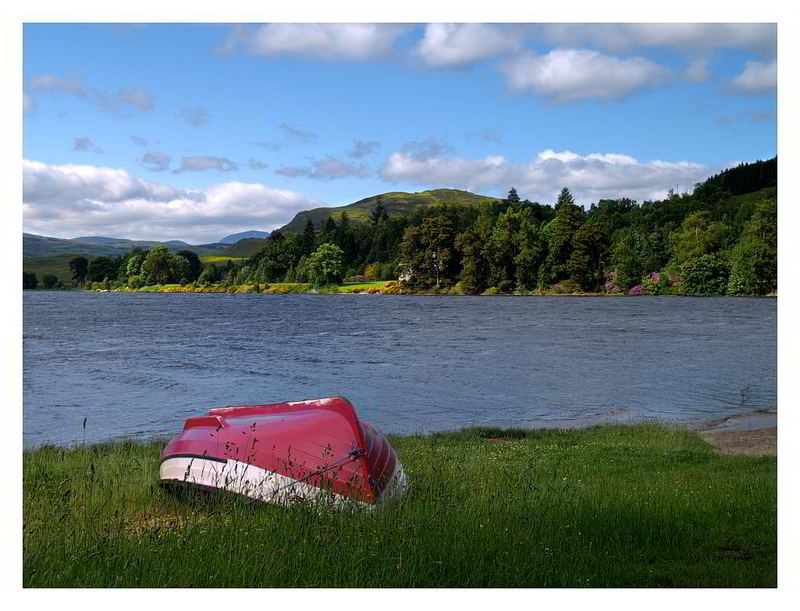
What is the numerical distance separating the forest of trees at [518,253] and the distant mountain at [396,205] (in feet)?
3.03

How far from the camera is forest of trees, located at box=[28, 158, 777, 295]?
2051 inches

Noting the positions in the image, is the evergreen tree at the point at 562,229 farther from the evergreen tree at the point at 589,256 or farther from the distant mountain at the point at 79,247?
the distant mountain at the point at 79,247

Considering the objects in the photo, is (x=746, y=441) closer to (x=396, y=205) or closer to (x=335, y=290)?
(x=335, y=290)

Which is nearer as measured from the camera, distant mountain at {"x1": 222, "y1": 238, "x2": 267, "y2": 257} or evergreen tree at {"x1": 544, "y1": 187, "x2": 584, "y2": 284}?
evergreen tree at {"x1": 544, "y1": 187, "x2": 584, "y2": 284}

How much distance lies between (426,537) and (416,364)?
27.2m

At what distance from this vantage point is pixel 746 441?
14.1 metres

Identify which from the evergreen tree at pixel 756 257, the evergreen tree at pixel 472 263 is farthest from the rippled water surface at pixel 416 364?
the evergreen tree at pixel 472 263

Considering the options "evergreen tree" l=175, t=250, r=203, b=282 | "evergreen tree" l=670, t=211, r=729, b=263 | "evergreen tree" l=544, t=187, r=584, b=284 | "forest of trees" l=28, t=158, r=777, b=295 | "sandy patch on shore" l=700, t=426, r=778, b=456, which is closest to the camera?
"sandy patch on shore" l=700, t=426, r=778, b=456

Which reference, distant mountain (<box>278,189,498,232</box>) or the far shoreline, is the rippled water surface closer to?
the far shoreline

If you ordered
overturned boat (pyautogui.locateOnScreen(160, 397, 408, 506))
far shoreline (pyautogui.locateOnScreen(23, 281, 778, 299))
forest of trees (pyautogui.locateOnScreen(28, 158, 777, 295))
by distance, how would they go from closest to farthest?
overturned boat (pyautogui.locateOnScreen(160, 397, 408, 506))
forest of trees (pyautogui.locateOnScreen(28, 158, 777, 295))
far shoreline (pyautogui.locateOnScreen(23, 281, 778, 299))

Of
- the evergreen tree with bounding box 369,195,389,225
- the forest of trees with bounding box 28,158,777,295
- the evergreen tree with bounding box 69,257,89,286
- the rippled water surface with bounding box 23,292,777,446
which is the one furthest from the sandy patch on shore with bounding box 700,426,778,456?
the evergreen tree with bounding box 369,195,389,225

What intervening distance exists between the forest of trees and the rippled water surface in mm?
3632

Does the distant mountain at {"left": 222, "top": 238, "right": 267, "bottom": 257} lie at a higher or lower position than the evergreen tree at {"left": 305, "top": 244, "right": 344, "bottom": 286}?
higher
